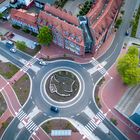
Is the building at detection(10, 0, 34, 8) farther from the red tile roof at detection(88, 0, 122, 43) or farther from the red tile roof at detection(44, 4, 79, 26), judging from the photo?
the red tile roof at detection(88, 0, 122, 43)

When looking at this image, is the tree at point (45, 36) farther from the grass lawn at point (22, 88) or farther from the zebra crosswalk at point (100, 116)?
the zebra crosswalk at point (100, 116)

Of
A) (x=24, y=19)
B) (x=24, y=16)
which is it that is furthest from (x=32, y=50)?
(x=24, y=16)

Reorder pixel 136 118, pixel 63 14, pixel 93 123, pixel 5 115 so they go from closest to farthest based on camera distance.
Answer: pixel 136 118 → pixel 93 123 → pixel 5 115 → pixel 63 14

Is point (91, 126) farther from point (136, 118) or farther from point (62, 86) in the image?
point (62, 86)

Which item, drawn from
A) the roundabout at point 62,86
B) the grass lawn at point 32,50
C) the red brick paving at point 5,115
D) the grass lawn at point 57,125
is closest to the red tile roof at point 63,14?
the grass lawn at point 32,50

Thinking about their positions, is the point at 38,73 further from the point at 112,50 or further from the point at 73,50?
the point at 112,50

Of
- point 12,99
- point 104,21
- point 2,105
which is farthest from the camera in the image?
point 104,21

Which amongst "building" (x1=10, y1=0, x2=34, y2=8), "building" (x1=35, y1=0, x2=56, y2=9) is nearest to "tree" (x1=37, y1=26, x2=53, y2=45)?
"building" (x1=35, y1=0, x2=56, y2=9)
